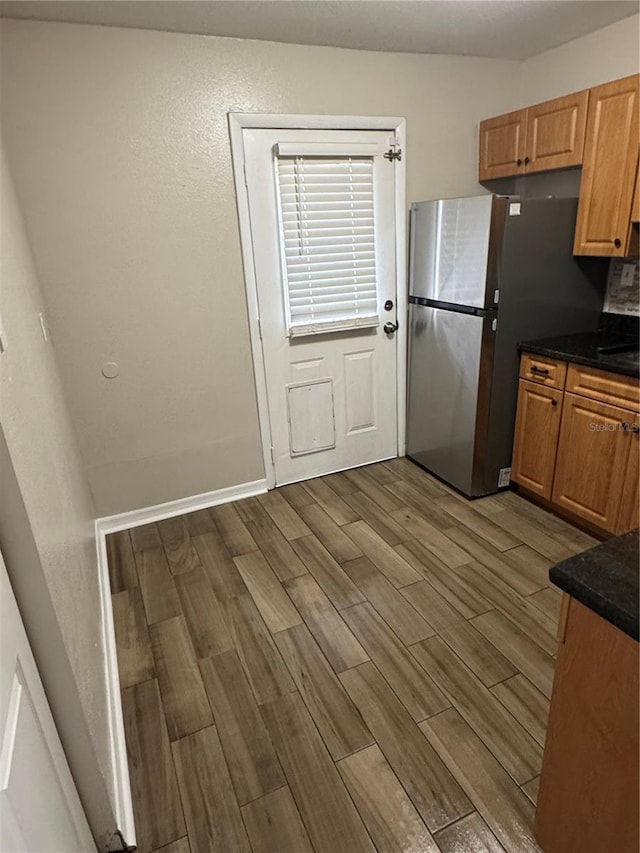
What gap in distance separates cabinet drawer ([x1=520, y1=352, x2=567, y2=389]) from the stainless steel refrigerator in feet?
0.19

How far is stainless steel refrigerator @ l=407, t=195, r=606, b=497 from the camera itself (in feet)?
8.23

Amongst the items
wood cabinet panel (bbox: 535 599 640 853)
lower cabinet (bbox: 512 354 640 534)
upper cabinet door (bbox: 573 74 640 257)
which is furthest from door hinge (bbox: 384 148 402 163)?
wood cabinet panel (bbox: 535 599 640 853)

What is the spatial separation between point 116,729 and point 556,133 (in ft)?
10.6

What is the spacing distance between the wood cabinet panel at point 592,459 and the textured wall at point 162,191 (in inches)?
64.7

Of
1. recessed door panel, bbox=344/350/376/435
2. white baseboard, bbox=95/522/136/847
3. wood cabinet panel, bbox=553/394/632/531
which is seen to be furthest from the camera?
recessed door panel, bbox=344/350/376/435

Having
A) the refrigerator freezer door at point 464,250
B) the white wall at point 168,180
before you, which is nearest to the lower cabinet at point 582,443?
the refrigerator freezer door at point 464,250

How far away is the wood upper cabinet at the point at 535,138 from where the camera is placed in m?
2.44

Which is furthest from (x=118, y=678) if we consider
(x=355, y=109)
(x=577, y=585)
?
(x=355, y=109)

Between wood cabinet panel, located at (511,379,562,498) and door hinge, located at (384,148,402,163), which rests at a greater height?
door hinge, located at (384,148,402,163)

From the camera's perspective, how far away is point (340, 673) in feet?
6.02

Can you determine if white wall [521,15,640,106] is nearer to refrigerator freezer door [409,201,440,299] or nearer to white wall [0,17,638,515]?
white wall [0,17,638,515]

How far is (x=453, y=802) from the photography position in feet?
4.59

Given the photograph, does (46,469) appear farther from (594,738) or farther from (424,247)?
(424,247)

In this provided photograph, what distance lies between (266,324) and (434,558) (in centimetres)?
158
